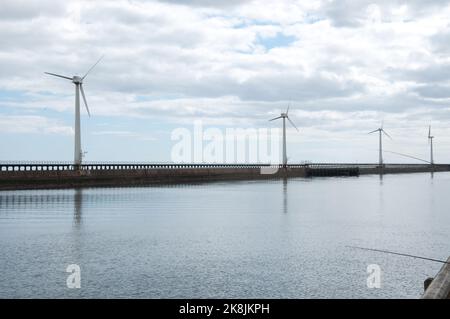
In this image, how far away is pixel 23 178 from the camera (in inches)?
3317

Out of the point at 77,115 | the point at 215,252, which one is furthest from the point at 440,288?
the point at 77,115

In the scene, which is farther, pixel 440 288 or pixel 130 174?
pixel 130 174

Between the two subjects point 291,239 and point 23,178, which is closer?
point 291,239

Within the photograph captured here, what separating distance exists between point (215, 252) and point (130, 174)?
86.2 m

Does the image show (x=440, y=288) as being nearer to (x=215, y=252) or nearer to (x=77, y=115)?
(x=215, y=252)

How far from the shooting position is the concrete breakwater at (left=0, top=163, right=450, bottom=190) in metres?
→ 85.4

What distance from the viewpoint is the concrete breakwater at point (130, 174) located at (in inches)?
3364

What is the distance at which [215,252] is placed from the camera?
26641mm

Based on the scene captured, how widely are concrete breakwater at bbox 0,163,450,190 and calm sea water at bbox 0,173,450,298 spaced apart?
126 feet

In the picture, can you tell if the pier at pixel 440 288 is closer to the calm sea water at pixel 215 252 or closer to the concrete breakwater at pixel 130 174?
the calm sea water at pixel 215 252

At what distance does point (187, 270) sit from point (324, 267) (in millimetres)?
5741
